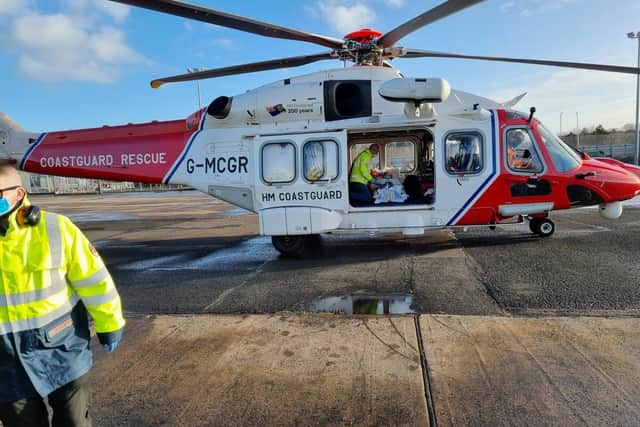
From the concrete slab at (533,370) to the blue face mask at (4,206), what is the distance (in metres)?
2.69

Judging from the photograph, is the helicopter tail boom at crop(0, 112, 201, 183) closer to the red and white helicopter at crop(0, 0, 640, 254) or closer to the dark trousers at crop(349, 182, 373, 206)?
the red and white helicopter at crop(0, 0, 640, 254)

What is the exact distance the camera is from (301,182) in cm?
731

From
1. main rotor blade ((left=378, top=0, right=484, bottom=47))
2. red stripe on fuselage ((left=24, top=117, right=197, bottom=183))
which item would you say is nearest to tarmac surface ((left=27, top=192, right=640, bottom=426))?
red stripe on fuselage ((left=24, top=117, right=197, bottom=183))

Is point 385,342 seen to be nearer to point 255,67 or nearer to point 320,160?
point 320,160

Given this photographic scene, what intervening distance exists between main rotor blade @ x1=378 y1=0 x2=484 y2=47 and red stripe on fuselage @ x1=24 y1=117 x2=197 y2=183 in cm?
418

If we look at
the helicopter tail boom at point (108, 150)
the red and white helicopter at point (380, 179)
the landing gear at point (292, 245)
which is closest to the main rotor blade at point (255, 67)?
the red and white helicopter at point (380, 179)

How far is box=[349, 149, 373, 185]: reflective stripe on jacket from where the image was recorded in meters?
7.52

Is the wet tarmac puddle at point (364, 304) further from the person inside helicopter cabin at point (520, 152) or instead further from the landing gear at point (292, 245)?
the person inside helicopter cabin at point (520, 152)

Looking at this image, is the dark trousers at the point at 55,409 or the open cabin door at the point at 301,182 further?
the open cabin door at the point at 301,182

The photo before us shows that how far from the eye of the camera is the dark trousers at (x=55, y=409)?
188cm

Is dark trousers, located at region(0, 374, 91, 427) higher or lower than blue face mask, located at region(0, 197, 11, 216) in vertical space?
lower

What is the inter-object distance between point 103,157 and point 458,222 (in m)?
→ 7.28

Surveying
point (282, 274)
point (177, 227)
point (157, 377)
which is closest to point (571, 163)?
point (282, 274)

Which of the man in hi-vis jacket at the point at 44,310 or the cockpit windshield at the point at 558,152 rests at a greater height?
the cockpit windshield at the point at 558,152
